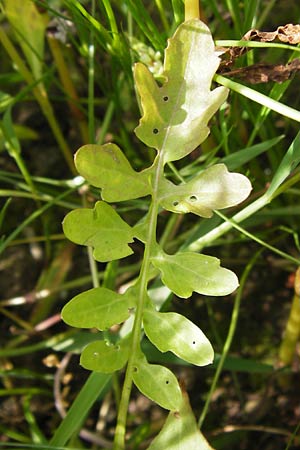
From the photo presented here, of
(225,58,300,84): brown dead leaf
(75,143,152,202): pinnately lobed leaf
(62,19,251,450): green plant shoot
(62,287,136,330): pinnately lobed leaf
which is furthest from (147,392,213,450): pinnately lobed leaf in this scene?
(225,58,300,84): brown dead leaf

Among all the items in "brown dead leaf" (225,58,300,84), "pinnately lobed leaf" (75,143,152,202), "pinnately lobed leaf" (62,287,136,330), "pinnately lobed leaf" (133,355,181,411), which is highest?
"brown dead leaf" (225,58,300,84)

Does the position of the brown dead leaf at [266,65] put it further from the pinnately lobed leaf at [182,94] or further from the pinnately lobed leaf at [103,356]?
the pinnately lobed leaf at [103,356]

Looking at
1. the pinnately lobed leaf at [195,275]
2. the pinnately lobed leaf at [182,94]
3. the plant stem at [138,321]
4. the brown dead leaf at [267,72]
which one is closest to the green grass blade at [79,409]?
the plant stem at [138,321]

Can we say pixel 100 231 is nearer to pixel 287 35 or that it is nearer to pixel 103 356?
pixel 103 356

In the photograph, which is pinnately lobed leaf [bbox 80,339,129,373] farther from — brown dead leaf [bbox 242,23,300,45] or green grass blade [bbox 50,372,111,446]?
brown dead leaf [bbox 242,23,300,45]

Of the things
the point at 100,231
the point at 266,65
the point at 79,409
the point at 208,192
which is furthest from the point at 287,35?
the point at 79,409
